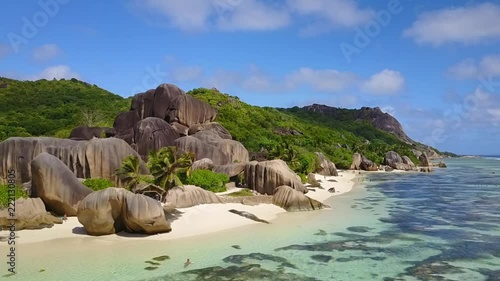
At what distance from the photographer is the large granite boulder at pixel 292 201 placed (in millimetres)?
28875

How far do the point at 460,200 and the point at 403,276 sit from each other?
87.5 ft

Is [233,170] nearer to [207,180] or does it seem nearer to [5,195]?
[207,180]

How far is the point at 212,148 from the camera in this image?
133 ft

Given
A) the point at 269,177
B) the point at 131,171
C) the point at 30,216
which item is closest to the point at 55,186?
the point at 30,216

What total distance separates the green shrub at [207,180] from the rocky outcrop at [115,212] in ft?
39.5

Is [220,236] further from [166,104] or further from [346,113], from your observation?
[346,113]

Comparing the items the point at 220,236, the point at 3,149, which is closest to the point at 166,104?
the point at 3,149

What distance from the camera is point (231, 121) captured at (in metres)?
82.9

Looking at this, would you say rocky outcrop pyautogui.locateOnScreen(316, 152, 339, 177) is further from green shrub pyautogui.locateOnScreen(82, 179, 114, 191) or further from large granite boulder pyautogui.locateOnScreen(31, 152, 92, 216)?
large granite boulder pyautogui.locateOnScreen(31, 152, 92, 216)

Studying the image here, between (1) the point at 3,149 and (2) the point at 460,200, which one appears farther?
(2) the point at 460,200

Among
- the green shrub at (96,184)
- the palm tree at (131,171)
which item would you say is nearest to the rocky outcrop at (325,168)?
the palm tree at (131,171)

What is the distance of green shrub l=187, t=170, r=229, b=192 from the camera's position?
31.4 meters

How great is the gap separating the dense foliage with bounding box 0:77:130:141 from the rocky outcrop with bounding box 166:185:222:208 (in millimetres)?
33362

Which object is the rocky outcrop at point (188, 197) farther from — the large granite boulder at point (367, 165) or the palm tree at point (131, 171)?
the large granite boulder at point (367, 165)
